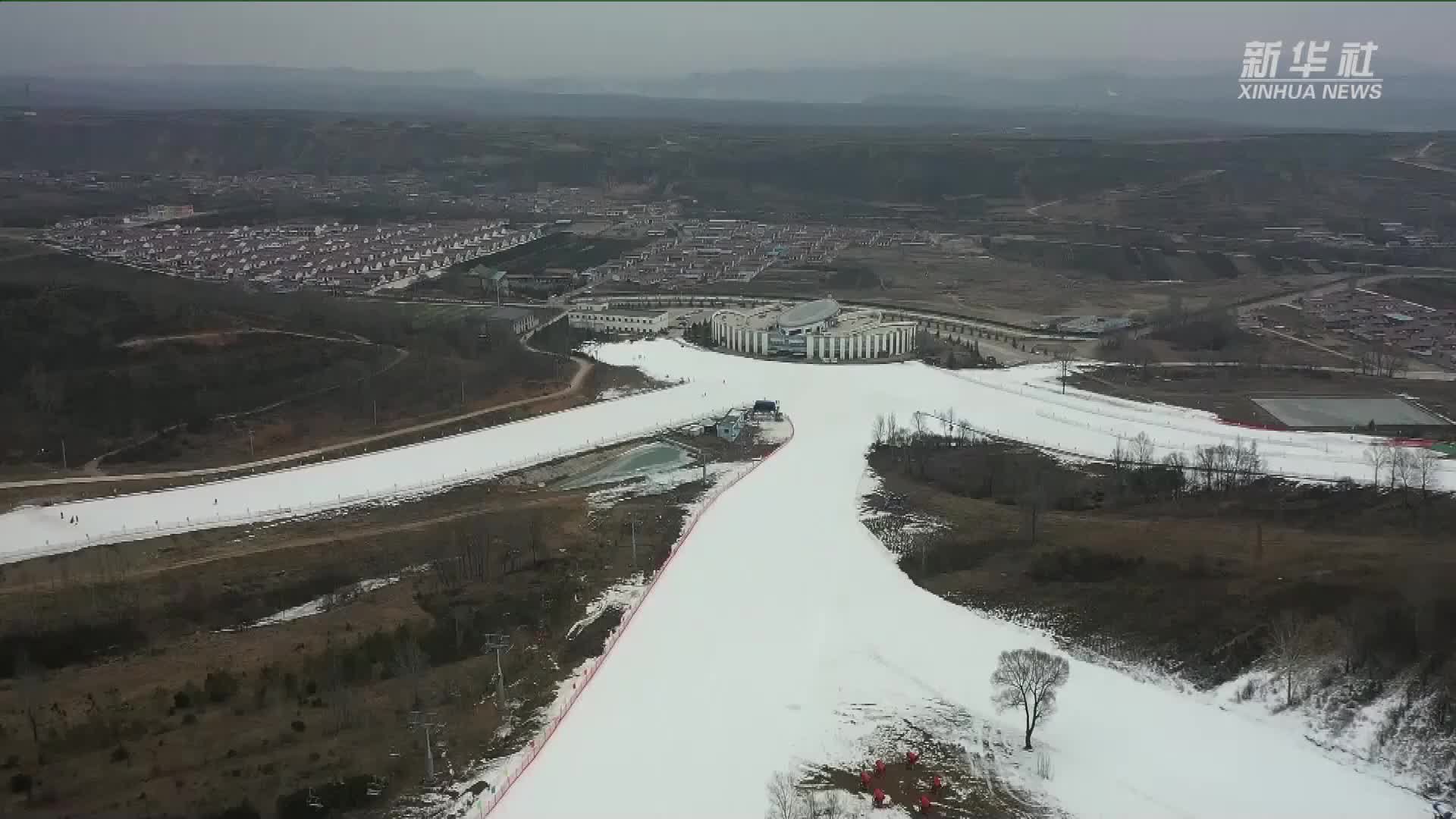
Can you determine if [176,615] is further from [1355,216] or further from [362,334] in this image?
[1355,216]

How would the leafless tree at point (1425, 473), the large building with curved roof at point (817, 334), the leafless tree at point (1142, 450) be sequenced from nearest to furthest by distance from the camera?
the leafless tree at point (1425, 473) < the leafless tree at point (1142, 450) < the large building with curved roof at point (817, 334)

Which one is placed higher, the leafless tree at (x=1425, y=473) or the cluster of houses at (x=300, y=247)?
the leafless tree at (x=1425, y=473)

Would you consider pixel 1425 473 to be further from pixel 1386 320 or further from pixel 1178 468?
pixel 1386 320

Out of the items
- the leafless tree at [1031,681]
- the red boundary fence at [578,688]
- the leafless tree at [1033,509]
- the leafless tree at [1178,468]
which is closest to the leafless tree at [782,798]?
the red boundary fence at [578,688]

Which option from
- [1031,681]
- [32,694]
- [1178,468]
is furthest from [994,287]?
[32,694]

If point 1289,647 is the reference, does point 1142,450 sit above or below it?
below

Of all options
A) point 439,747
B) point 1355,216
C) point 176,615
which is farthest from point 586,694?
point 1355,216

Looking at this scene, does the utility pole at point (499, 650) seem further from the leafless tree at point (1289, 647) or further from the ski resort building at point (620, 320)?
the ski resort building at point (620, 320)

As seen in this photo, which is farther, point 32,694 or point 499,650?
point 499,650
